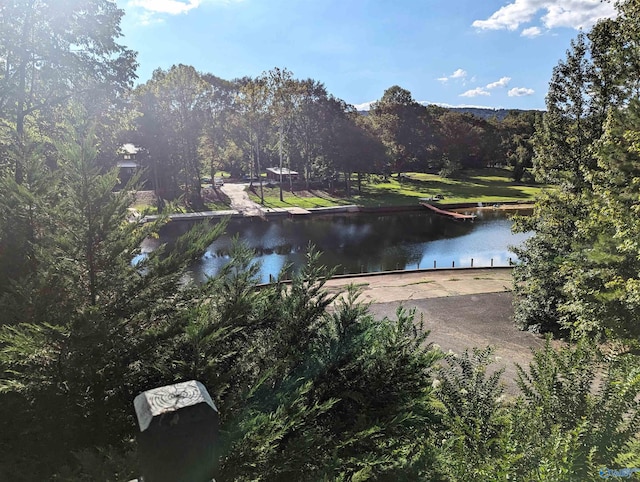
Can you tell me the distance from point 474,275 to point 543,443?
650 inches

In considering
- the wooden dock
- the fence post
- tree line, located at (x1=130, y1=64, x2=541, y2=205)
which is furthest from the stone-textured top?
the wooden dock

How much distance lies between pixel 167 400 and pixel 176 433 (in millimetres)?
109

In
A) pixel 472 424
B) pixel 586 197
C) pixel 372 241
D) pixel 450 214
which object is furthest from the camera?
pixel 450 214

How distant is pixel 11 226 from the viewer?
3.41m

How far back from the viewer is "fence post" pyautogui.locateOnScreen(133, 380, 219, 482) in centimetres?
137

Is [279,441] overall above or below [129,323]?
below

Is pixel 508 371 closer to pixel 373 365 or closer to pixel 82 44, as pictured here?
pixel 373 365

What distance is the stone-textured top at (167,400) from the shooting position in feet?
4.49

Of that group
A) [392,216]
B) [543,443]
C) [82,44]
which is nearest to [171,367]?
[543,443]

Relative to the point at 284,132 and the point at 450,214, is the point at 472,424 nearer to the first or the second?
the point at 450,214

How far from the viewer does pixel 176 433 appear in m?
1.39

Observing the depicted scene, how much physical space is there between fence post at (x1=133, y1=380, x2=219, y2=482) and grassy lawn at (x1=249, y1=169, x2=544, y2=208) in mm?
39613

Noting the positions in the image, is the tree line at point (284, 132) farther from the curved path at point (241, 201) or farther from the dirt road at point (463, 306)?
the dirt road at point (463, 306)

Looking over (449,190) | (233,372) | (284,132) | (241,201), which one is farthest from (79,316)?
(449,190)
